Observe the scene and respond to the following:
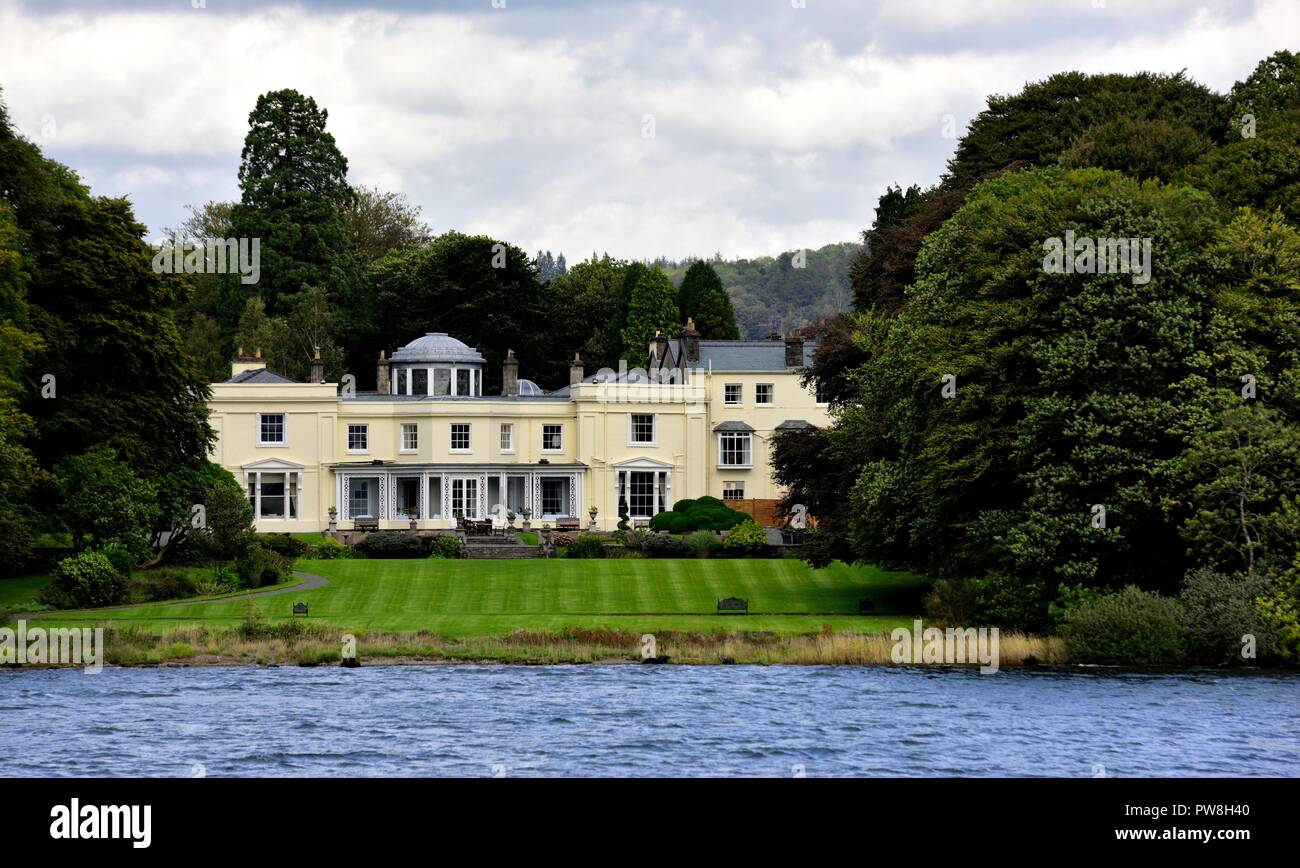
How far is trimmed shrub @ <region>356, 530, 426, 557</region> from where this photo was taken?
62.4m

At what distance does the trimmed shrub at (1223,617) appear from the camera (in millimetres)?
40438

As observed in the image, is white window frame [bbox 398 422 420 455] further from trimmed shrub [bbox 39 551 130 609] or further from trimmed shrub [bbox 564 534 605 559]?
trimmed shrub [bbox 39 551 130 609]

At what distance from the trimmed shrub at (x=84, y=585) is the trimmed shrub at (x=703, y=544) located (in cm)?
1955

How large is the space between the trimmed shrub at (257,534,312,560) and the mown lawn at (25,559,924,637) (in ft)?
4.05

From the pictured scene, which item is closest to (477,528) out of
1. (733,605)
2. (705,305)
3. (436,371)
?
(436,371)

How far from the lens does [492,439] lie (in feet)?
251

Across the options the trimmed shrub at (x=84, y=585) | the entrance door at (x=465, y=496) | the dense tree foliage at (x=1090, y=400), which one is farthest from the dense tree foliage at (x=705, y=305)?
the trimmed shrub at (x=84, y=585)

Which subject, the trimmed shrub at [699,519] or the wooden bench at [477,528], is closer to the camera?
the trimmed shrub at [699,519]

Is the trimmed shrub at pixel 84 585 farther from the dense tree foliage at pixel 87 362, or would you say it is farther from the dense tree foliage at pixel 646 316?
the dense tree foliage at pixel 646 316

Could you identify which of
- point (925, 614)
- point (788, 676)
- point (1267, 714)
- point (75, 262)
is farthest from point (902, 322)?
point (75, 262)

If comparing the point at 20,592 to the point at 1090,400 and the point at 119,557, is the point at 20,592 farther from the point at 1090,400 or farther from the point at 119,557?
the point at 1090,400

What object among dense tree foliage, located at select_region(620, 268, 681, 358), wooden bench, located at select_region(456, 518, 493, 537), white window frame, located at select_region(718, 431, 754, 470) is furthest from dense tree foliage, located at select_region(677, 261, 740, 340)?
wooden bench, located at select_region(456, 518, 493, 537)

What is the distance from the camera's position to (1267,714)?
116ft
